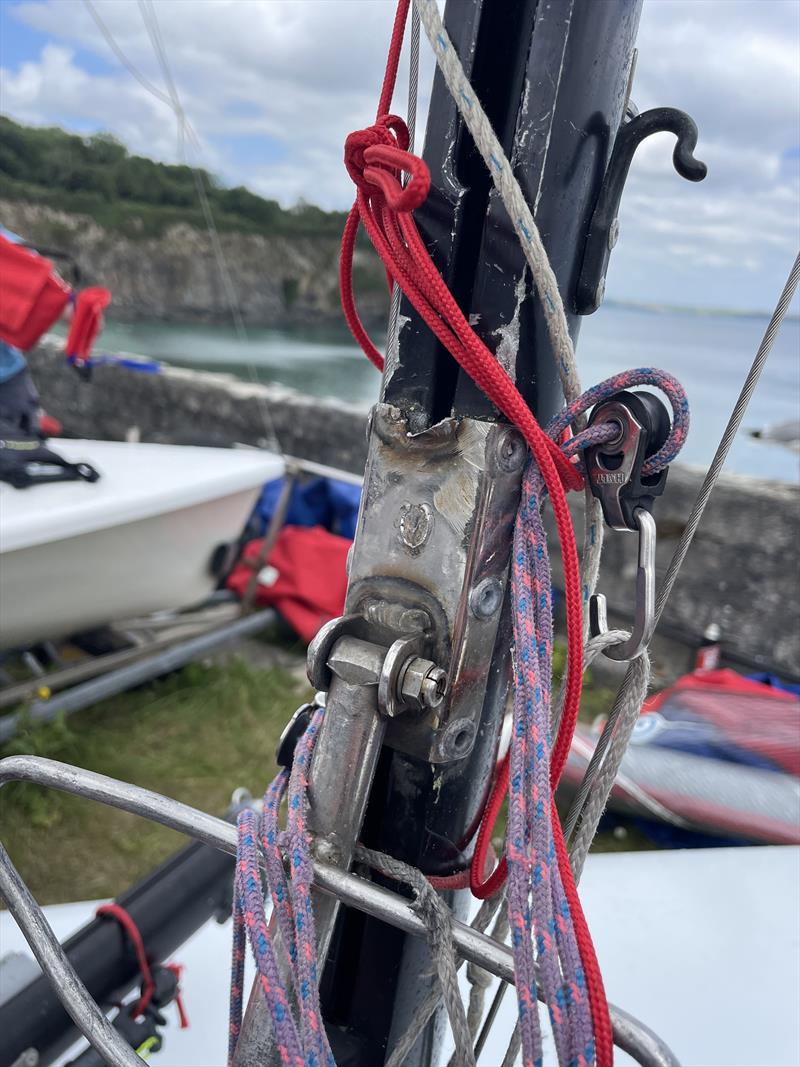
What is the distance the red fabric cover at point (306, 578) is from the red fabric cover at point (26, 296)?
127cm

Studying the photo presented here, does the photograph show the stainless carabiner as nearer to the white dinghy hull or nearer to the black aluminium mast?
the black aluminium mast

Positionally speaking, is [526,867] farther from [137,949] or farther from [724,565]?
[724,565]

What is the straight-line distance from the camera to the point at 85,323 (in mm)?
3105

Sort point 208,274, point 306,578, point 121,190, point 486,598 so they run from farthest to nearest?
point 208,274
point 121,190
point 306,578
point 486,598

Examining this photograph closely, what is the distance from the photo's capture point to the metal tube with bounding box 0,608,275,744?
239 cm

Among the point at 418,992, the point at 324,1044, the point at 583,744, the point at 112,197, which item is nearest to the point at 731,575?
the point at 583,744

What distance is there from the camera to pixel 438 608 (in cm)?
69

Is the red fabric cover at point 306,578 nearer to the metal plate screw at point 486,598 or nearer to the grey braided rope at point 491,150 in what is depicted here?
the metal plate screw at point 486,598

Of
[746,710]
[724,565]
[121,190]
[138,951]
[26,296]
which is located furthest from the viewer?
[121,190]

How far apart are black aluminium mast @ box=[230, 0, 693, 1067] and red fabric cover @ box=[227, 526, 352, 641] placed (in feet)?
8.37

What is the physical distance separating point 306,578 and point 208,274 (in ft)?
20.8

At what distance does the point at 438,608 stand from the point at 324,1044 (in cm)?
36

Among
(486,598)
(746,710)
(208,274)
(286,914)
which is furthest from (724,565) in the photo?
(208,274)

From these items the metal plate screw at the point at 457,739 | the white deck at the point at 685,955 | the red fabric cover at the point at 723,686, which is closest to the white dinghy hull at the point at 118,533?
the white deck at the point at 685,955
